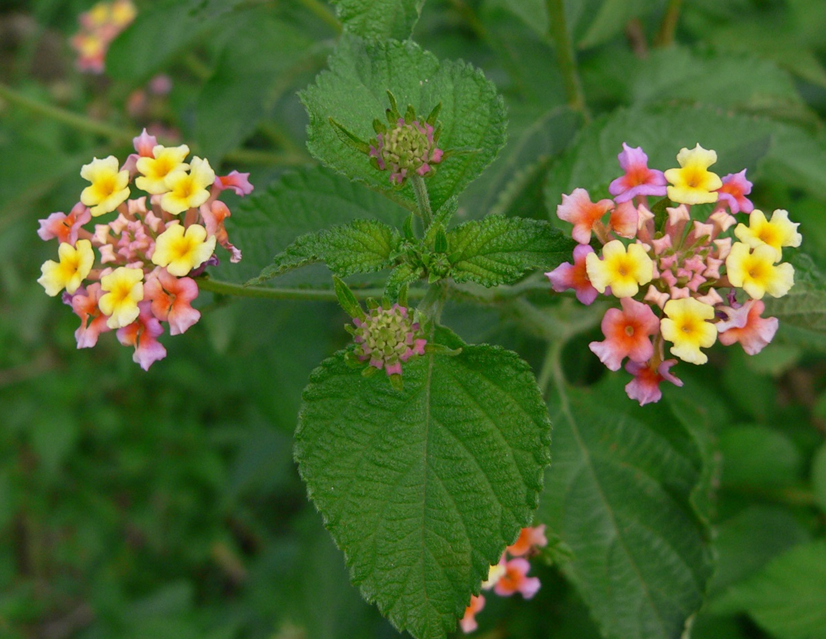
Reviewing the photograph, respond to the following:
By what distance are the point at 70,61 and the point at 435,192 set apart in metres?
2.79

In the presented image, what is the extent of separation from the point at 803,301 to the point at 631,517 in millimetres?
522

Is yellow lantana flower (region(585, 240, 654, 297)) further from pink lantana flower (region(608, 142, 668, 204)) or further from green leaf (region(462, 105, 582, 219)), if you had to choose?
green leaf (region(462, 105, 582, 219))

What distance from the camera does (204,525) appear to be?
3152mm

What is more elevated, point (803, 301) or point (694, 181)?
point (694, 181)

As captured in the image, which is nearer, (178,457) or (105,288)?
(105,288)

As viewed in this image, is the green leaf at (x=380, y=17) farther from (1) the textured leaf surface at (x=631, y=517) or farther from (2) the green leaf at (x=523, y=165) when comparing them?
(1) the textured leaf surface at (x=631, y=517)

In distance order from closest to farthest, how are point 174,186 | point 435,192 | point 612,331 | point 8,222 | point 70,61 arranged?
point 612,331, point 174,186, point 435,192, point 8,222, point 70,61

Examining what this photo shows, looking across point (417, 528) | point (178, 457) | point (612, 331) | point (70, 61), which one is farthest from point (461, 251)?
point (70, 61)

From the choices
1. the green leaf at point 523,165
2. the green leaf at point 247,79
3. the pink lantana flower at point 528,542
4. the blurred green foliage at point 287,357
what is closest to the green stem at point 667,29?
the blurred green foliage at point 287,357

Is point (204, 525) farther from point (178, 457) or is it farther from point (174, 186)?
point (174, 186)

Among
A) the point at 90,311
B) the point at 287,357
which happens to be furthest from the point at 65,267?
the point at 287,357

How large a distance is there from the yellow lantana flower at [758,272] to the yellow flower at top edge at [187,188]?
2.34ft

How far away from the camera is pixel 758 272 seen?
0.98 metres

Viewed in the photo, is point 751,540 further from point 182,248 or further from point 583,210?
point 182,248
